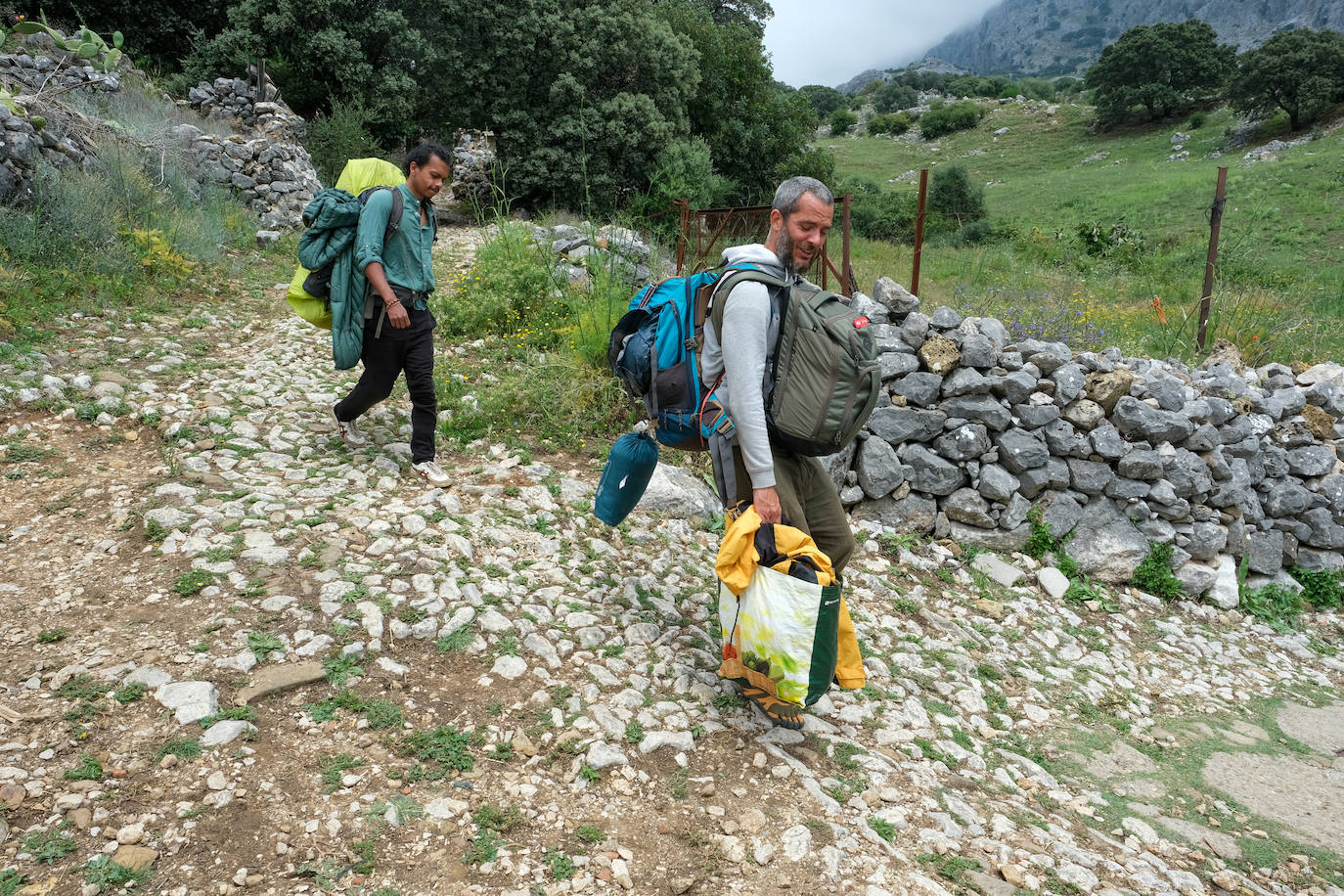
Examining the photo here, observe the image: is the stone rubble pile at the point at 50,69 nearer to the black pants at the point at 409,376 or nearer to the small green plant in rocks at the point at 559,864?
the black pants at the point at 409,376

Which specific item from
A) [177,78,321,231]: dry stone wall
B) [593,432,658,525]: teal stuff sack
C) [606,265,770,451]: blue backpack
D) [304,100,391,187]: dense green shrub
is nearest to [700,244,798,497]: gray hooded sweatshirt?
[606,265,770,451]: blue backpack

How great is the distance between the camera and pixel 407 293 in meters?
4.55

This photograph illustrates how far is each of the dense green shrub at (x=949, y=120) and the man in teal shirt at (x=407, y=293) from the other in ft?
189

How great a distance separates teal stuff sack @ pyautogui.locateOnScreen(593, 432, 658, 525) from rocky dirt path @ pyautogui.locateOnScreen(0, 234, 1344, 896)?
584mm

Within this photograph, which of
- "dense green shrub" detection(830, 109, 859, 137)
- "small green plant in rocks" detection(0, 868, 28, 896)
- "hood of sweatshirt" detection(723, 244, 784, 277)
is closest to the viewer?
"small green plant in rocks" detection(0, 868, 28, 896)

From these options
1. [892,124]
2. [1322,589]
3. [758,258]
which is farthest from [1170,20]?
[758,258]

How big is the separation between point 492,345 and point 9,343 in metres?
3.51

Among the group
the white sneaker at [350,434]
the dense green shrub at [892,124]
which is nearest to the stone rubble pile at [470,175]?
the white sneaker at [350,434]

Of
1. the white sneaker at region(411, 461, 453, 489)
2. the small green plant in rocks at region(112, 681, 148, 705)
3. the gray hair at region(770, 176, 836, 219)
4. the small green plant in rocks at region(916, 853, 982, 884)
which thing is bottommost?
the small green plant in rocks at region(916, 853, 982, 884)

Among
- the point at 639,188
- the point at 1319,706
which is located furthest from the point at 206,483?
the point at 639,188

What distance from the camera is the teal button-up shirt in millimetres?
4340

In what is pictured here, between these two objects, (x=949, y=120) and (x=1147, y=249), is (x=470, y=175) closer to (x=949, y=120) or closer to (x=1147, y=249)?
(x=1147, y=249)

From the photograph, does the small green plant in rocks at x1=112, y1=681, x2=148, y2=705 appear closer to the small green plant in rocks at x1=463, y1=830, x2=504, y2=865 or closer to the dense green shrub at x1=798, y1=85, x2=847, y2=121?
the small green plant in rocks at x1=463, y1=830, x2=504, y2=865

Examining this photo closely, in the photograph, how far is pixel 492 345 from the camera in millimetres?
7242
